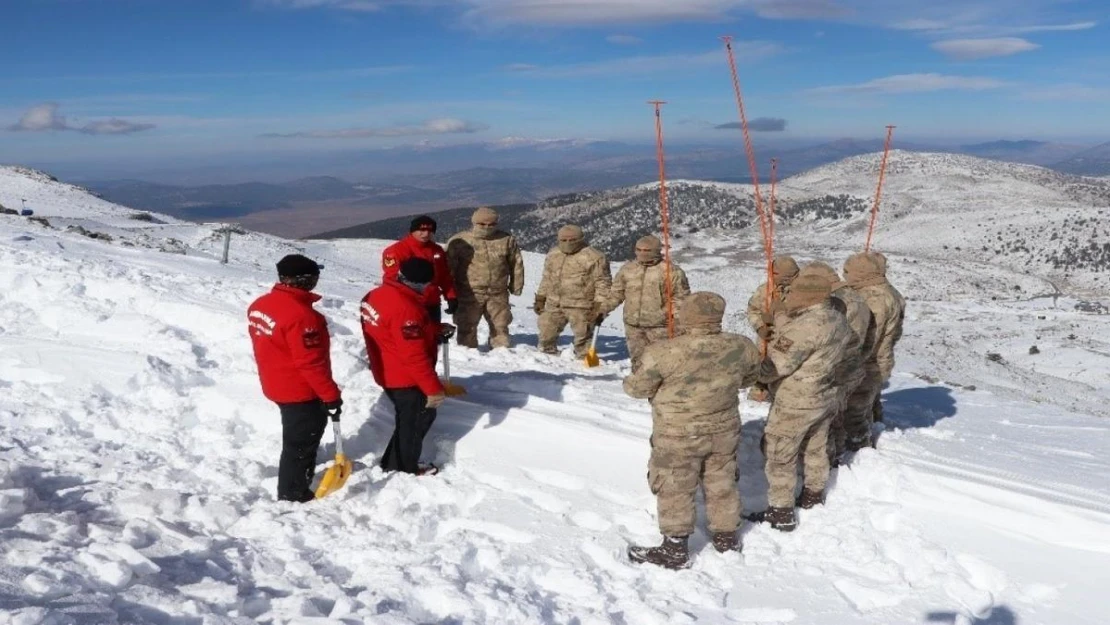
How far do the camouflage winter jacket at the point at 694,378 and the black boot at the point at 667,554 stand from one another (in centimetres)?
72

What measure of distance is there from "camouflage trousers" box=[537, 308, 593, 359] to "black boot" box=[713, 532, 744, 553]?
18.6 feet

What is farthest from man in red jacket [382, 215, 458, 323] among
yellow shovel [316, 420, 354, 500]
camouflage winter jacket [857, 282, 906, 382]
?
camouflage winter jacket [857, 282, 906, 382]

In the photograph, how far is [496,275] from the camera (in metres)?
10.5

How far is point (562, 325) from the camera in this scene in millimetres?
11070

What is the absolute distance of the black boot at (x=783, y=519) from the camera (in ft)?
17.9

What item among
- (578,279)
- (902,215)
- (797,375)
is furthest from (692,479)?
(902,215)

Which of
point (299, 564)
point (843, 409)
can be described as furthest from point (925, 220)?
point (299, 564)

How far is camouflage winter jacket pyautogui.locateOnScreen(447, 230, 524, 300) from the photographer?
10422 mm

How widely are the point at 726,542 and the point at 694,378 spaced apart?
120cm

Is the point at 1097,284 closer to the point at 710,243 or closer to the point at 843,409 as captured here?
the point at 710,243

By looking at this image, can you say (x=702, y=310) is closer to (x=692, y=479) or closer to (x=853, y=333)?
(x=692, y=479)

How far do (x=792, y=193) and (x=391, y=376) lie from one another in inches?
2813

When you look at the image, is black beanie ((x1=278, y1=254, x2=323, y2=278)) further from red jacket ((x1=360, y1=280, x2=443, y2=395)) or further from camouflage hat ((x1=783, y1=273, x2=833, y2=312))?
camouflage hat ((x1=783, y1=273, x2=833, y2=312))

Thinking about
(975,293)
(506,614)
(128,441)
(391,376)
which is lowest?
(975,293)
